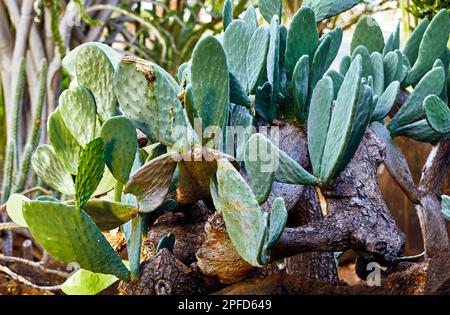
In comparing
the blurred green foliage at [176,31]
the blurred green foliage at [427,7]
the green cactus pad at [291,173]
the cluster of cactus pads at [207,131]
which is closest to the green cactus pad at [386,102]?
the cluster of cactus pads at [207,131]

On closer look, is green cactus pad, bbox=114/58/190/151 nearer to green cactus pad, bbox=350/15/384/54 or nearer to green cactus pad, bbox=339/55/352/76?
green cactus pad, bbox=339/55/352/76

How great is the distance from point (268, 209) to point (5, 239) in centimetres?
143

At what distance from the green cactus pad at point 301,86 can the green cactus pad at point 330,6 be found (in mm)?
149

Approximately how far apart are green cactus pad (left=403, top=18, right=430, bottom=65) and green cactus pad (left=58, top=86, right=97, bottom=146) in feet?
1.84

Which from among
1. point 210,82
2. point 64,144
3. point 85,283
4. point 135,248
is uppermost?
point 210,82

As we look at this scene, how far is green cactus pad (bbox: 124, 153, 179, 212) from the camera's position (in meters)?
0.69

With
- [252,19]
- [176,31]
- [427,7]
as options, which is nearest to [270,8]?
[252,19]

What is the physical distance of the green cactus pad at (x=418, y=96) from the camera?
853 mm

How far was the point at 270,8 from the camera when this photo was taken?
90 centimetres

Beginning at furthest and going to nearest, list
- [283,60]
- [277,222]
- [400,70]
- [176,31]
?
[176,31], [400,70], [283,60], [277,222]

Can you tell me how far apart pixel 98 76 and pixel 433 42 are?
51cm

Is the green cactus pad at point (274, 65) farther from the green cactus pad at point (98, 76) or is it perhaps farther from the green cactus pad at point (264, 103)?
the green cactus pad at point (98, 76)

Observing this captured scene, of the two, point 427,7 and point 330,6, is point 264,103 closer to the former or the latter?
point 330,6
